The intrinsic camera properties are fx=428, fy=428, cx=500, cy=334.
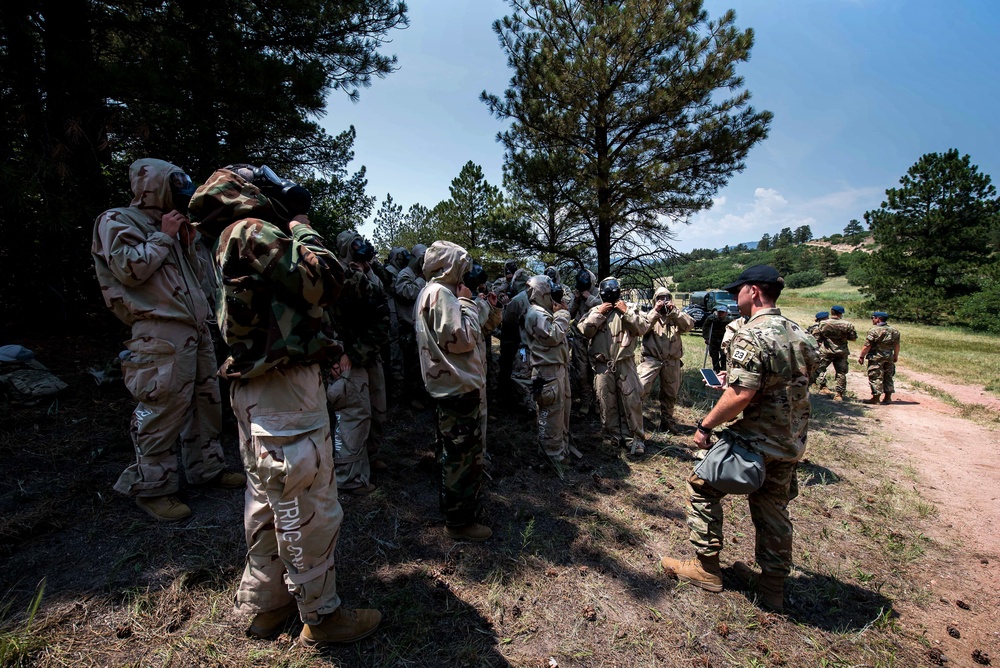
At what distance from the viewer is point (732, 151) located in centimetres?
785

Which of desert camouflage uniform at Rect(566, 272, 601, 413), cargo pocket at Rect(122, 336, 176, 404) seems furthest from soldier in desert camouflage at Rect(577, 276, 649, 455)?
cargo pocket at Rect(122, 336, 176, 404)

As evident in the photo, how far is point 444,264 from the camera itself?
322 cm

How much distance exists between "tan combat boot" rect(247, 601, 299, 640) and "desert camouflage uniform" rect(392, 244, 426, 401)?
3995mm

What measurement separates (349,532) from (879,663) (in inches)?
138

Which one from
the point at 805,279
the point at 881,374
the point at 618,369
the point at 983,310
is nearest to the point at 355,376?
the point at 618,369

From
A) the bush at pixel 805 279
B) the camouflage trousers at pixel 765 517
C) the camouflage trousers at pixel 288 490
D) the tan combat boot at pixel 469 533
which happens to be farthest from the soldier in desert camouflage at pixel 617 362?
the bush at pixel 805 279

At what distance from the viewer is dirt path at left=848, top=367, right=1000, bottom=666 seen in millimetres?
2900

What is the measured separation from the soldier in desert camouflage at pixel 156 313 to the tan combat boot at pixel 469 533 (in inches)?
75.6

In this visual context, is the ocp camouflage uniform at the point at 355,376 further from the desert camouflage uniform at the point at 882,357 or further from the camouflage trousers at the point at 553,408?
the desert camouflage uniform at the point at 882,357

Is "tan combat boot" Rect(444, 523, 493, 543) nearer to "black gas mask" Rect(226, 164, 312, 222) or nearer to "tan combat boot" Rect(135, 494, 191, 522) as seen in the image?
"tan combat boot" Rect(135, 494, 191, 522)

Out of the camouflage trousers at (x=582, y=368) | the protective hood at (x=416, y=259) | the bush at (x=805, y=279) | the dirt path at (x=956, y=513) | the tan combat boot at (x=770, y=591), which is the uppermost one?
the bush at (x=805, y=279)

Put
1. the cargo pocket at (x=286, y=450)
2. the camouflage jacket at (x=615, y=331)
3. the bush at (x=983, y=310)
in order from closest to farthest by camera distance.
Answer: the cargo pocket at (x=286, y=450)
the camouflage jacket at (x=615, y=331)
the bush at (x=983, y=310)

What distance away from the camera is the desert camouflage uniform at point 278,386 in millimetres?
2004

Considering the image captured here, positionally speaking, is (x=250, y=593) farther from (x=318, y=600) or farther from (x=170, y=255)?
(x=170, y=255)
